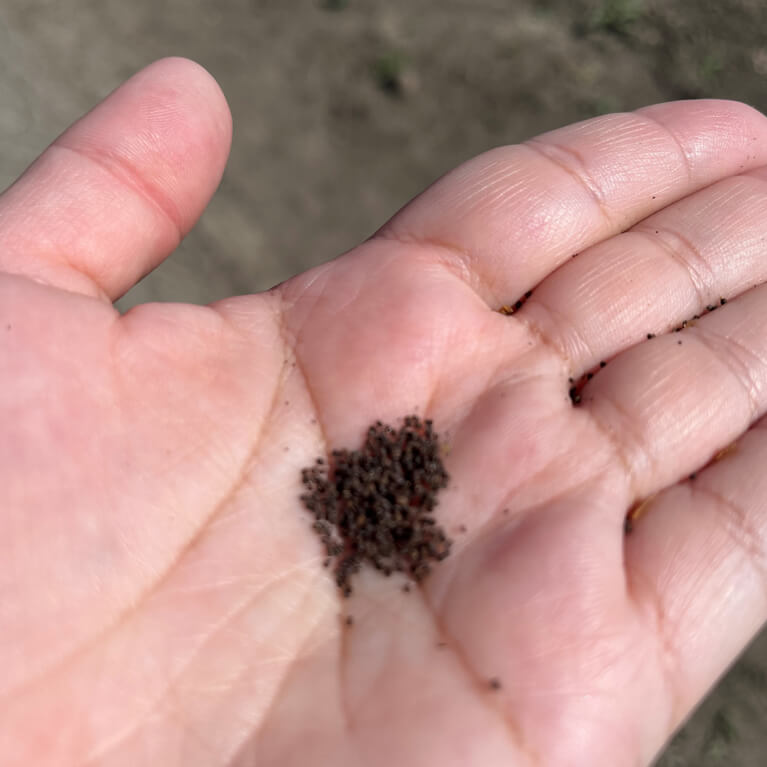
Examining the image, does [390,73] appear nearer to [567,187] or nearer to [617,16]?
[617,16]

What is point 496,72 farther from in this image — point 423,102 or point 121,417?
point 121,417

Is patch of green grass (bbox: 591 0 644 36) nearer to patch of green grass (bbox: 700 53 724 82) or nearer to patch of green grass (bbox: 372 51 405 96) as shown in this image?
patch of green grass (bbox: 700 53 724 82)

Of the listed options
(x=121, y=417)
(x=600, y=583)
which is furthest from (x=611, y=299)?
(x=121, y=417)

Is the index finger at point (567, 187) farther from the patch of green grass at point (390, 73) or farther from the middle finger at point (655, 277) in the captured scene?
the patch of green grass at point (390, 73)

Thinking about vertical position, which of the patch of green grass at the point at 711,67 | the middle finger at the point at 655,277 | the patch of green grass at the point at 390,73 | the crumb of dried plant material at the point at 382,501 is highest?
the patch of green grass at the point at 711,67

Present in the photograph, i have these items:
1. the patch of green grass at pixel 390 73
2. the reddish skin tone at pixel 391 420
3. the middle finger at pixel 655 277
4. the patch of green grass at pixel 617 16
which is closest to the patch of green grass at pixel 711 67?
the patch of green grass at pixel 617 16

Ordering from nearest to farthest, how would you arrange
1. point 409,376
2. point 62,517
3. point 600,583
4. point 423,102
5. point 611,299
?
1. point 600,583
2. point 62,517
3. point 409,376
4. point 611,299
5. point 423,102
